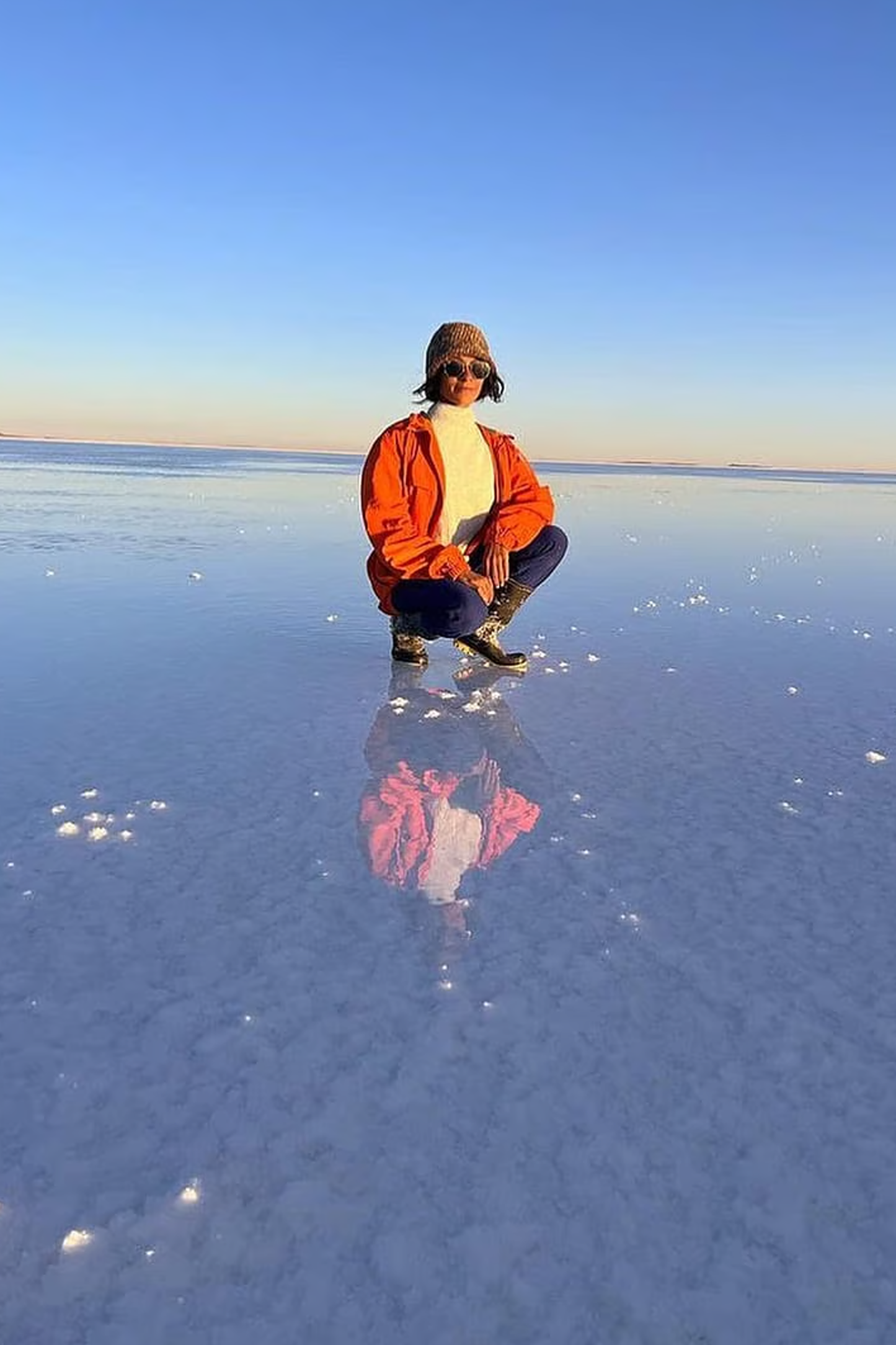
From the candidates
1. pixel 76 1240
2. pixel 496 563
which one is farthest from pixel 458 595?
pixel 76 1240

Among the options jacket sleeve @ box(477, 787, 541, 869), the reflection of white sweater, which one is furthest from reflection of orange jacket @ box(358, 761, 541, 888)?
the reflection of white sweater

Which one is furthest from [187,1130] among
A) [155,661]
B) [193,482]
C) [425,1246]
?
[193,482]

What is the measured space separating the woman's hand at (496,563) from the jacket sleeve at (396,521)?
27 centimetres

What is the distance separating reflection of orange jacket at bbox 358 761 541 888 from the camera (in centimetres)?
229

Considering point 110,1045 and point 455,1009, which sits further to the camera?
point 455,1009

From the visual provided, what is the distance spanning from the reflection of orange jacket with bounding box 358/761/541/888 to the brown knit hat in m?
2.08

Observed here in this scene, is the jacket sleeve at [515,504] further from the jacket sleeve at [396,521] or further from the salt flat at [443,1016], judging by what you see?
the salt flat at [443,1016]

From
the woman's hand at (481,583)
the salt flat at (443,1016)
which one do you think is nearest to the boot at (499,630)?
the woman's hand at (481,583)

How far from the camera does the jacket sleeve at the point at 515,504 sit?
443 centimetres

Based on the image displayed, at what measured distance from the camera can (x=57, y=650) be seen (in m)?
4.50

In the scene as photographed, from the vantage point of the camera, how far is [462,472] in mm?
4293

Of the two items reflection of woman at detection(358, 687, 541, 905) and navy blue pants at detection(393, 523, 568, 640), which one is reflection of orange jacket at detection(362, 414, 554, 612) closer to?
navy blue pants at detection(393, 523, 568, 640)

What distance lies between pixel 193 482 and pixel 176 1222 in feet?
78.3

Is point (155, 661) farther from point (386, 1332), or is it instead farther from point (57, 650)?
point (386, 1332)
